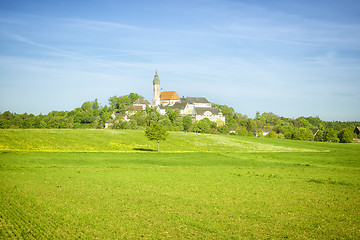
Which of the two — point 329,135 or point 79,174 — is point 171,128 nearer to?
point 329,135

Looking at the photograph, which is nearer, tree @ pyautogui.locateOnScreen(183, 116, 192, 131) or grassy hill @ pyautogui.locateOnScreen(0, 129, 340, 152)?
grassy hill @ pyautogui.locateOnScreen(0, 129, 340, 152)

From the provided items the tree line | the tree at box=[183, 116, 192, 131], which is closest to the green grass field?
the tree line

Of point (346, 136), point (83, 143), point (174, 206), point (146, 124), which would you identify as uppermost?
point (146, 124)

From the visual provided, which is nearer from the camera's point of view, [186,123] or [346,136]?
[346,136]

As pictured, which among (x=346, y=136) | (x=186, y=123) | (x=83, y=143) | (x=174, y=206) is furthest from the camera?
(x=186, y=123)

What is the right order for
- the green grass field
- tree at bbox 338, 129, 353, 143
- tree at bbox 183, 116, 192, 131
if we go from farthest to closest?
tree at bbox 183, 116, 192, 131, tree at bbox 338, 129, 353, 143, the green grass field

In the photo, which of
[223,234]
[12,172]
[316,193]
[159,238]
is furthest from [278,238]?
[12,172]

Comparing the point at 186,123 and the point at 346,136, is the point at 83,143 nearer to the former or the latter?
the point at 186,123

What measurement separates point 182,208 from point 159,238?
211 inches

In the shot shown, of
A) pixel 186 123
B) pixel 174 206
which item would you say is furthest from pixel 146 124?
pixel 174 206

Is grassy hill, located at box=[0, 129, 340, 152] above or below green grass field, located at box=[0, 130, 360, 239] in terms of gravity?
above

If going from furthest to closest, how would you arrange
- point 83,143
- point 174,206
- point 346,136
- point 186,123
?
point 186,123 < point 346,136 < point 83,143 < point 174,206

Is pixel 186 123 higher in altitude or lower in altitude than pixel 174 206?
higher

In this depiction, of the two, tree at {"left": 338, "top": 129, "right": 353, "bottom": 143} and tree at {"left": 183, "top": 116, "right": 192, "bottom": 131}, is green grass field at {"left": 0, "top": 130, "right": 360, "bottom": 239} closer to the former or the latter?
tree at {"left": 338, "top": 129, "right": 353, "bottom": 143}
